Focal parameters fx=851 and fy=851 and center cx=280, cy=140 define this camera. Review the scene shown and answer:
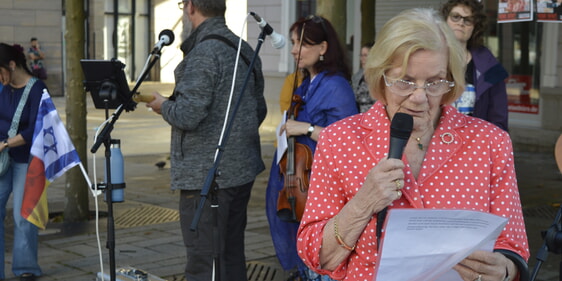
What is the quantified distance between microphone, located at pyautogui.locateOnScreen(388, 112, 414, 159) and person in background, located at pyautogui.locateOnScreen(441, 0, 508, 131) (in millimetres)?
2998

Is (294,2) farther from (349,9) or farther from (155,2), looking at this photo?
(155,2)

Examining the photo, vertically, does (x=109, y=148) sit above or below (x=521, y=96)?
above

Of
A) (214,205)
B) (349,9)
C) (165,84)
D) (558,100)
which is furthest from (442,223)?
(165,84)

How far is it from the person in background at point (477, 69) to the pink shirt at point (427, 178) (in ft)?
8.84

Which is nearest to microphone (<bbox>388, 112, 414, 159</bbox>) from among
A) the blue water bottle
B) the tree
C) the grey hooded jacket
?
the grey hooded jacket

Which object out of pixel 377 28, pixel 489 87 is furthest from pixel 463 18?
pixel 377 28

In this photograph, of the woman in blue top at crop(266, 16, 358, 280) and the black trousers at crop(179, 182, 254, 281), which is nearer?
the black trousers at crop(179, 182, 254, 281)

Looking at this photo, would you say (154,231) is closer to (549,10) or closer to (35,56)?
(549,10)

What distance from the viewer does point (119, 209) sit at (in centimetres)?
942

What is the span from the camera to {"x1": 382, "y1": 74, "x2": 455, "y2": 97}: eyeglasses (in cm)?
236

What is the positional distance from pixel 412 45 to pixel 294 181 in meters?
2.70

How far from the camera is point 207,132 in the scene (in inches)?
191

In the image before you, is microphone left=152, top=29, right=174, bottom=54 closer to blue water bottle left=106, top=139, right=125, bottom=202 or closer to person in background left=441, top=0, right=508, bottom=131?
blue water bottle left=106, top=139, right=125, bottom=202

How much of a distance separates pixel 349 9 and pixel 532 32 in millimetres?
3987
